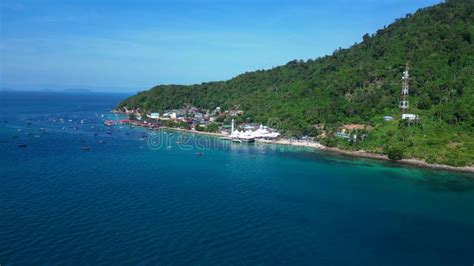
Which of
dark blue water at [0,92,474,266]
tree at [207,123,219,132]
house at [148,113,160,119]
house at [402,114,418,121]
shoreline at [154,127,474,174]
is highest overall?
house at [402,114,418,121]

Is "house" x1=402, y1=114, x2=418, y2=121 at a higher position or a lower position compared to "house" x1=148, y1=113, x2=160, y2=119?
higher

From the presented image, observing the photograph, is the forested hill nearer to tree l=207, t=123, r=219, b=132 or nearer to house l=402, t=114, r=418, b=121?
house l=402, t=114, r=418, b=121

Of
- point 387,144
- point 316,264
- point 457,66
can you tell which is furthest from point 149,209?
point 457,66

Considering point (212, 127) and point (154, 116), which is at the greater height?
point (154, 116)

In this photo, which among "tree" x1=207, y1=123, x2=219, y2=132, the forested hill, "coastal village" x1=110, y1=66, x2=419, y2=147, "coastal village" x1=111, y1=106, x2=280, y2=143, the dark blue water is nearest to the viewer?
the dark blue water

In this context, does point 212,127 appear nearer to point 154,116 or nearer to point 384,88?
point 154,116

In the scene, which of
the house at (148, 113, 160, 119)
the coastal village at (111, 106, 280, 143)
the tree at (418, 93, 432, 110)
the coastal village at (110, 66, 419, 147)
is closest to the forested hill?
the tree at (418, 93, 432, 110)

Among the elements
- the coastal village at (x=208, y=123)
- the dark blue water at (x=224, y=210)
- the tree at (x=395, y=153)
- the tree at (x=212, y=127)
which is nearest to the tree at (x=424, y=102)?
the tree at (x=395, y=153)

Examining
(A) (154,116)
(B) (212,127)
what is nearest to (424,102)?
(B) (212,127)
